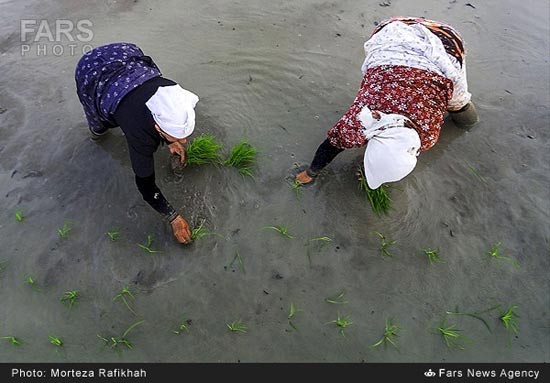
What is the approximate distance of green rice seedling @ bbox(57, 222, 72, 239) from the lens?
101 inches

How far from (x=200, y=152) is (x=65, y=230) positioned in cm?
101

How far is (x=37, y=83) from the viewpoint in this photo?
132 inches

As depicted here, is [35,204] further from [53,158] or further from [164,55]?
[164,55]

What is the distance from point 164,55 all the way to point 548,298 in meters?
3.43

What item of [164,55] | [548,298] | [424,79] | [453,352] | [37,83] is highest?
[424,79]

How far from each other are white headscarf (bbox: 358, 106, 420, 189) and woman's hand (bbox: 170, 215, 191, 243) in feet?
3.77

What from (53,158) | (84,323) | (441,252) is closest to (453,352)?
(441,252)

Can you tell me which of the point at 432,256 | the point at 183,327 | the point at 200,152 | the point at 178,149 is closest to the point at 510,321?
the point at 432,256

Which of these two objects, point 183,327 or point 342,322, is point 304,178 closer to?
point 342,322

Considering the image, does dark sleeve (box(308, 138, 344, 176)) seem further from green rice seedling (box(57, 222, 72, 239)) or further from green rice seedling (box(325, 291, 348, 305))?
green rice seedling (box(57, 222, 72, 239))

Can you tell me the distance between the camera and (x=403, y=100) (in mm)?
2219

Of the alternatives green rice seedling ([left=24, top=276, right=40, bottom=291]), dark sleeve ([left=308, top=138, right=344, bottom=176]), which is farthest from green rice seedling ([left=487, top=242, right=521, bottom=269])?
green rice seedling ([left=24, top=276, right=40, bottom=291])

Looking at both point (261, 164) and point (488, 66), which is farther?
point (488, 66)

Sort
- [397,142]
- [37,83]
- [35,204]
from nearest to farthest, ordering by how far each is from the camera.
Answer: [397,142], [35,204], [37,83]
